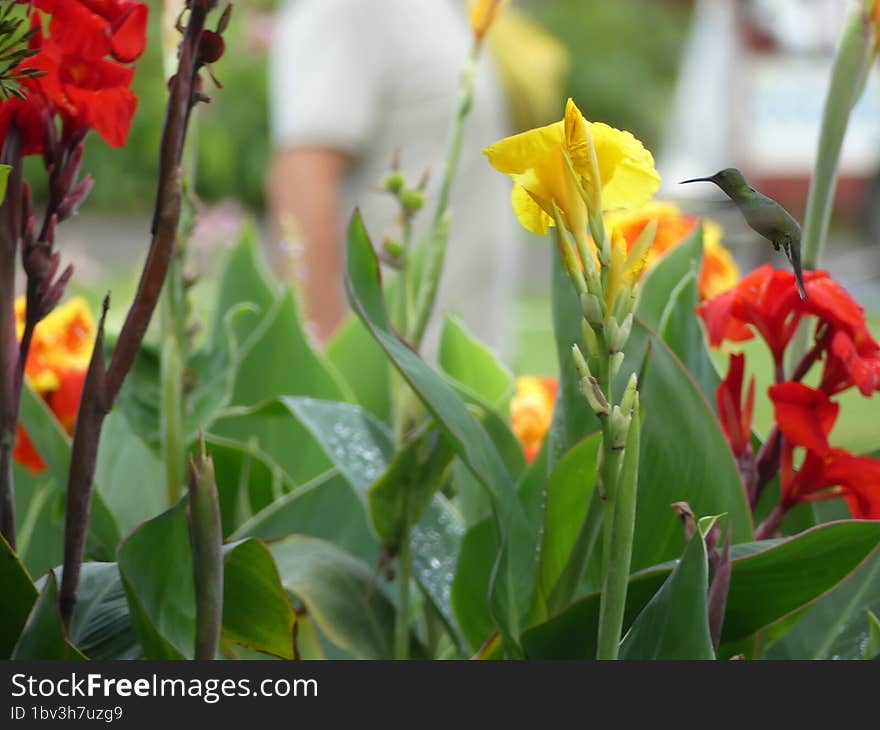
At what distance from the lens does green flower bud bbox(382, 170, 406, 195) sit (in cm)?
64

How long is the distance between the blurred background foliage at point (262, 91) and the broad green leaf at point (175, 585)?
4103 mm

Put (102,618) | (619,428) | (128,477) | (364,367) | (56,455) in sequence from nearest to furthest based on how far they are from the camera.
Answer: (619,428) < (102,618) < (56,455) < (128,477) < (364,367)

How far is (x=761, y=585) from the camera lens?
47 cm

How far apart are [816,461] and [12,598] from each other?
307mm

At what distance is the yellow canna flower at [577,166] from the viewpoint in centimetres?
42

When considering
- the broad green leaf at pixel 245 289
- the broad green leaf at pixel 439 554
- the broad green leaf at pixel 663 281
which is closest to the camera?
the broad green leaf at pixel 439 554

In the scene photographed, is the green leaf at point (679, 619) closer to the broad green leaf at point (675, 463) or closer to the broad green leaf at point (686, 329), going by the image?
the broad green leaf at point (675, 463)

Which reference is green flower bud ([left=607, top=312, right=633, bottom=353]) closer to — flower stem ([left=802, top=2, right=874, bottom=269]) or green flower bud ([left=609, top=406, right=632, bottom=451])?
green flower bud ([left=609, top=406, right=632, bottom=451])

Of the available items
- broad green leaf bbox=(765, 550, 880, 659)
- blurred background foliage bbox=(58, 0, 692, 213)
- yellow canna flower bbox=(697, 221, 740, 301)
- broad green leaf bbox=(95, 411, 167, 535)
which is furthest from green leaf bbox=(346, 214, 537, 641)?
blurred background foliage bbox=(58, 0, 692, 213)

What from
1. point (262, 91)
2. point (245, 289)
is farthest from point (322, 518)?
point (262, 91)

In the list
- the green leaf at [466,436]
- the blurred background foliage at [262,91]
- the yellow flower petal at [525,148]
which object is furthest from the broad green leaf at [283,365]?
the blurred background foliage at [262,91]

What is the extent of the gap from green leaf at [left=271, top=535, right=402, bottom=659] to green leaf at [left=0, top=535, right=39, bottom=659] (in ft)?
0.38

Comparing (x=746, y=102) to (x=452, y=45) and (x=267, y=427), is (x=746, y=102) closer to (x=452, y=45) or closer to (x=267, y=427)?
(x=452, y=45)

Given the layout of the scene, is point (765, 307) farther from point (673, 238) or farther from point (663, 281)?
point (673, 238)
